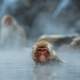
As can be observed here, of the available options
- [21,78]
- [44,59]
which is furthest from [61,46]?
[21,78]

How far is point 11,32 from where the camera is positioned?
3.96 m

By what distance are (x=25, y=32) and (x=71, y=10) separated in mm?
593

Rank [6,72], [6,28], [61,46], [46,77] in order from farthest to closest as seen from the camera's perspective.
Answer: [6,28] < [61,46] < [6,72] < [46,77]

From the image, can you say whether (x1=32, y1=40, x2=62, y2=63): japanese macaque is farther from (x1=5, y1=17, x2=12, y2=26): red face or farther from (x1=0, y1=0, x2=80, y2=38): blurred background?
(x1=5, y1=17, x2=12, y2=26): red face

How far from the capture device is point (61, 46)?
3693 mm

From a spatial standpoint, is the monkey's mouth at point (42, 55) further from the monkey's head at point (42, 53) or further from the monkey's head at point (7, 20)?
the monkey's head at point (7, 20)

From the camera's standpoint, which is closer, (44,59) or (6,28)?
(44,59)

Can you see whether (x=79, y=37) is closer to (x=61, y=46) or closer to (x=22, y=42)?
(x=61, y=46)

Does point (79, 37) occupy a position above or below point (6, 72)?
above

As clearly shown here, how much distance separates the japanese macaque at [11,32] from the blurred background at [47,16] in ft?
0.22

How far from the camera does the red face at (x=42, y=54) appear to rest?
213 cm

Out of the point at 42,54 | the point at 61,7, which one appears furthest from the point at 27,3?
the point at 42,54

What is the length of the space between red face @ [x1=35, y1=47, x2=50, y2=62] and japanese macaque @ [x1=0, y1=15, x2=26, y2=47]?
1648mm

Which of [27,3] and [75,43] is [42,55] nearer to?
[75,43]
